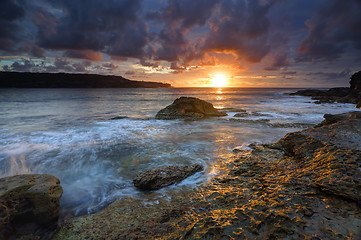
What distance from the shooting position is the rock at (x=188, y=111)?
1571 centimetres

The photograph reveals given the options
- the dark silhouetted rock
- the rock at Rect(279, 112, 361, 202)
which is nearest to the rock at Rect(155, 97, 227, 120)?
the rock at Rect(279, 112, 361, 202)

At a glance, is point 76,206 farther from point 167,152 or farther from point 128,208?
point 167,152

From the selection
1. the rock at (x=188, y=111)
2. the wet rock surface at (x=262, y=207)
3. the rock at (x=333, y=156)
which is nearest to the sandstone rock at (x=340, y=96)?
the rock at (x=188, y=111)

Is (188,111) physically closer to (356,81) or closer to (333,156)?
(333,156)

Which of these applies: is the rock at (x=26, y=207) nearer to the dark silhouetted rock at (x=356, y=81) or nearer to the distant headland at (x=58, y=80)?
the dark silhouetted rock at (x=356, y=81)

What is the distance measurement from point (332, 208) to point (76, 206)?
16.1ft

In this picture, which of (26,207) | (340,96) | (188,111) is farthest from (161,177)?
(340,96)

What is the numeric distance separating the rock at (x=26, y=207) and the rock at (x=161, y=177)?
1.81m

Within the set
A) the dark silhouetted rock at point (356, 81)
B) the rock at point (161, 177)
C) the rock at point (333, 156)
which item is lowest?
the rock at point (161, 177)

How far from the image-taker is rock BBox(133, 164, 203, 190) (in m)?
4.43

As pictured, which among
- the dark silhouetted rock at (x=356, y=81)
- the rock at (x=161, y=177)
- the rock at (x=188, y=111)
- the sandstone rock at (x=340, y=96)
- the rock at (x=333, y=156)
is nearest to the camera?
the rock at (x=333, y=156)

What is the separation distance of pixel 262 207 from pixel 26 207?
4.16 meters

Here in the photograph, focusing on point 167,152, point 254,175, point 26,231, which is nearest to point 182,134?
point 167,152

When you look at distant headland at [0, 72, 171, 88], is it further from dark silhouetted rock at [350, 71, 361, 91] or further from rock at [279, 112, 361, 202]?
rock at [279, 112, 361, 202]
